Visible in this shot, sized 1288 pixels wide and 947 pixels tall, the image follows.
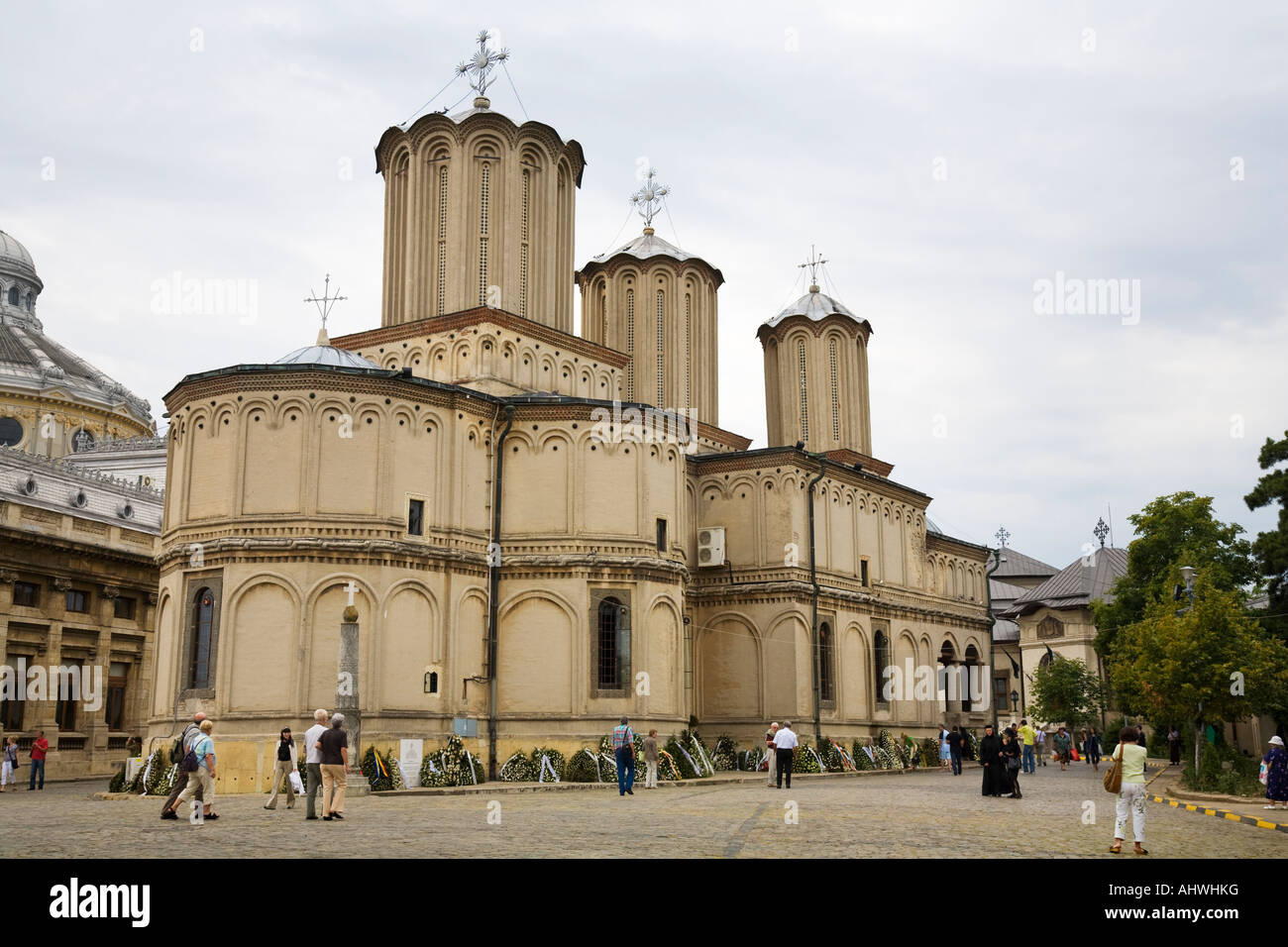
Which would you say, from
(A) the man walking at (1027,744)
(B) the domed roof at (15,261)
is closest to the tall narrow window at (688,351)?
(A) the man walking at (1027,744)

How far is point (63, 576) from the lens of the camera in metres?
42.7

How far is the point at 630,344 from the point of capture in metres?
47.2

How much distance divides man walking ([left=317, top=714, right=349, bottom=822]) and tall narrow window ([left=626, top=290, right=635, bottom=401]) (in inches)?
1082

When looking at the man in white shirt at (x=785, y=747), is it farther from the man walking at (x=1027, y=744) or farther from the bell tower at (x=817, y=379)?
the bell tower at (x=817, y=379)

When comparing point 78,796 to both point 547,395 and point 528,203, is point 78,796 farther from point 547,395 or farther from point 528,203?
point 528,203

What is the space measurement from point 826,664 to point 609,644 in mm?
11342

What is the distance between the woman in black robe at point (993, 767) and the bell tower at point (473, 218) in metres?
19.6

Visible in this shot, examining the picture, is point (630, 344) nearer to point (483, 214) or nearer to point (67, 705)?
point (483, 214)

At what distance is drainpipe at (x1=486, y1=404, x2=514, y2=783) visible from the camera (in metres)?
33.2

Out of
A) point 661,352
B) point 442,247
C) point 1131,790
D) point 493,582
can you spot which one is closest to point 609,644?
point 493,582

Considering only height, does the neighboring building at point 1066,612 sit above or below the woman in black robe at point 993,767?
above

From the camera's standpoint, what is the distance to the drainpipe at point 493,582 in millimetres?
33219
